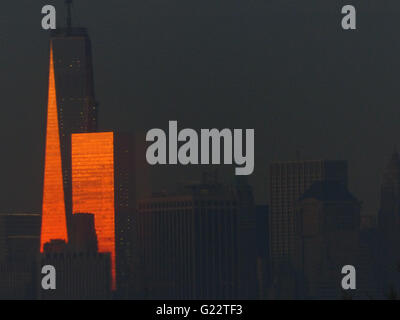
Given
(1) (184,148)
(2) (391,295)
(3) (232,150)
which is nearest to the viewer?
(2) (391,295)

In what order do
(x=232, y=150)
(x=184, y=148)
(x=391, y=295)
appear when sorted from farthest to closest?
(x=232, y=150) < (x=184, y=148) < (x=391, y=295)

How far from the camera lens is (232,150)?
200 m
